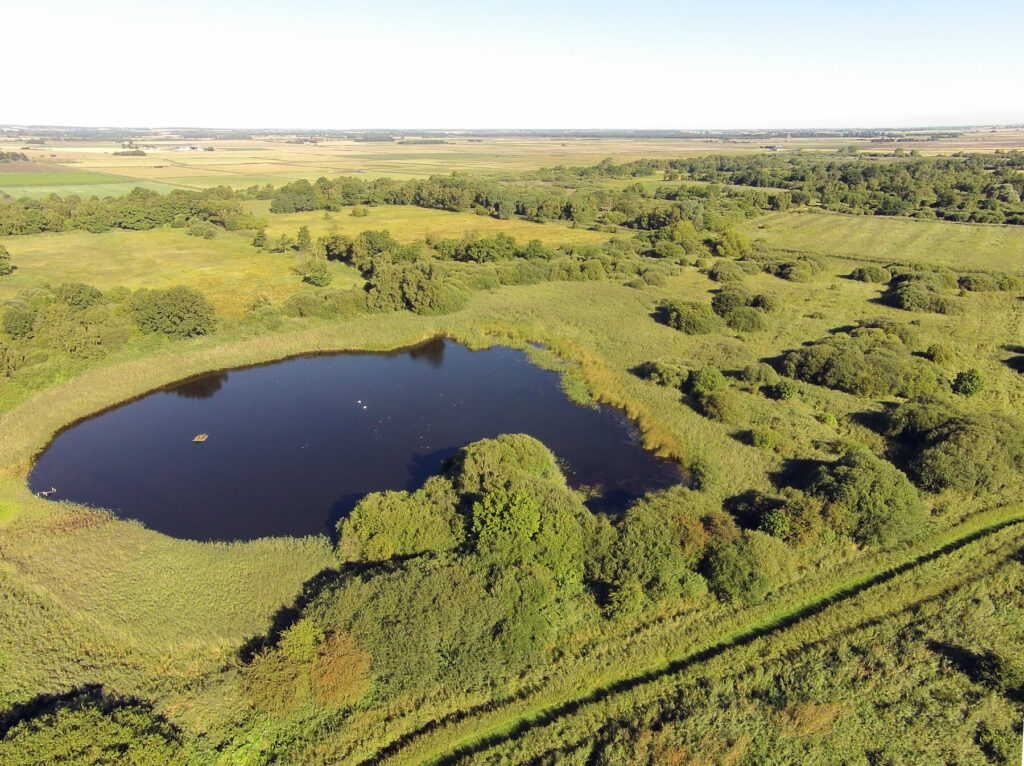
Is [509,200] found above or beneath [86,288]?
above

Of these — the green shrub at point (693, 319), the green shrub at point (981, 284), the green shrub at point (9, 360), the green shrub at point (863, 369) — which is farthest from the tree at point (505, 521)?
the green shrub at point (981, 284)

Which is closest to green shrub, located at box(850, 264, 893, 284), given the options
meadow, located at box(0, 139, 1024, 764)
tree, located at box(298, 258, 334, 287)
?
meadow, located at box(0, 139, 1024, 764)

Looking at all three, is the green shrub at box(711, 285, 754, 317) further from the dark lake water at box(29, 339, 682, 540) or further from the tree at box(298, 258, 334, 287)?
the tree at box(298, 258, 334, 287)

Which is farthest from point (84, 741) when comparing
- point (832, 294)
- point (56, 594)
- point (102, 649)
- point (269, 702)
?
point (832, 294)

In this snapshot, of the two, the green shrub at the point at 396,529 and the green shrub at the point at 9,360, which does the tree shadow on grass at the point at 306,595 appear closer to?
the green shrub at the point at 396,529

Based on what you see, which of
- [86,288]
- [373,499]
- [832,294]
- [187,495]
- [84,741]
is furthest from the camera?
[832,294]

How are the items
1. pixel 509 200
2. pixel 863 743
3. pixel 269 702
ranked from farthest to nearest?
pixel 509 200 → pixel 269 702 → pixel 863 743

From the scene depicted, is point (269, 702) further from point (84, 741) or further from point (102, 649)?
point (102, 649)
